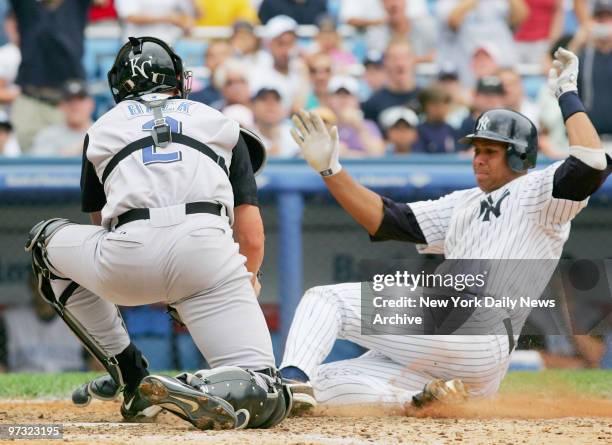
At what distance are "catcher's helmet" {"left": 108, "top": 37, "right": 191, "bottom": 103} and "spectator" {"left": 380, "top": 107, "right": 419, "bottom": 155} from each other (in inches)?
179

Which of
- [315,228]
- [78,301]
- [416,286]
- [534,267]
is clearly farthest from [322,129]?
[315,228]

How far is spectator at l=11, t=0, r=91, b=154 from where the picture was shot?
8.46 m

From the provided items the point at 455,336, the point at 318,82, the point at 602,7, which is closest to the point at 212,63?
the point at 318,82

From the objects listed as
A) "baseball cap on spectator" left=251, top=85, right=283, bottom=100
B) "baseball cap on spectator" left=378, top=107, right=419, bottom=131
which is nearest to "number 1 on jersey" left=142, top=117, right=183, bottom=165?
"baseball cap on spectator" left=251, top=85, right=283, bottom=100

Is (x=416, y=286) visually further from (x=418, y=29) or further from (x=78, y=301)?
(x=418, y=29)

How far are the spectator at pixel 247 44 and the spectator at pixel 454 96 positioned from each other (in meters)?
1.47

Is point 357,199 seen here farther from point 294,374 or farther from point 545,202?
point 294,374

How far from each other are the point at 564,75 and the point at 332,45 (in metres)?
5.08

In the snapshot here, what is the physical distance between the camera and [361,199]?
476 cm

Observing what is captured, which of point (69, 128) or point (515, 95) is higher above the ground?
point (515, 95)

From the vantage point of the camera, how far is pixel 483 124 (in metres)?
4.70

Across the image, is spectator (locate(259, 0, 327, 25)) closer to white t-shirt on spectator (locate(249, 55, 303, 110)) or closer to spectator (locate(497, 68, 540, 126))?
white t-shirt on spectator (locate(249, 55, 303, 110))

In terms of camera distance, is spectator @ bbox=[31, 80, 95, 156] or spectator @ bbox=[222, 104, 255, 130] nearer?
spectator @ bbox=[31, 80, 95, 156]

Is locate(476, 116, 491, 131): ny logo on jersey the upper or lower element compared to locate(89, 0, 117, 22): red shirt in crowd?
lower
